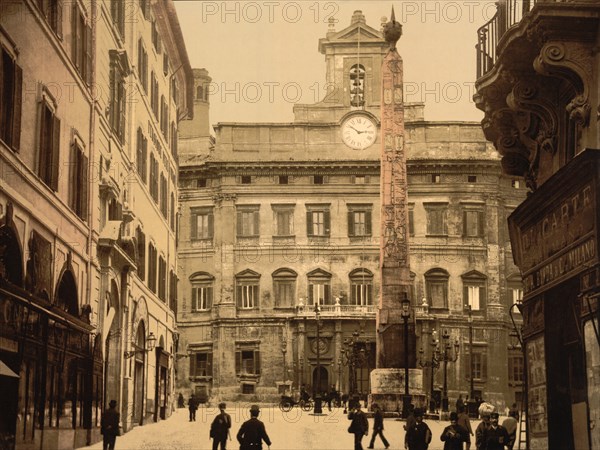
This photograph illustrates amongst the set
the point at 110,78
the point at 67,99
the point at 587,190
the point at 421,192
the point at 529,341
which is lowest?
the point at 529,341

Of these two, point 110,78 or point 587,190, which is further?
point 110,78

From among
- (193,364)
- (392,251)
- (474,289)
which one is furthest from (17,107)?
(474,289)

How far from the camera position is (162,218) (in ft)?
115

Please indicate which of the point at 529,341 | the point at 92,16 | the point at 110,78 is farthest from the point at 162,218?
the point at 529,341

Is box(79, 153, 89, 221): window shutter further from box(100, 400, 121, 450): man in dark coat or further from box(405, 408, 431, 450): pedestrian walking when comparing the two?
box(405, 408, 431, 450): pedestrian walking

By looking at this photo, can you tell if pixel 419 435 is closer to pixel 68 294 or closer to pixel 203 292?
pixel 68 294

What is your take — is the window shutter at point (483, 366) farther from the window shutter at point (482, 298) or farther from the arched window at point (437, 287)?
the arched window at point (437, 287)

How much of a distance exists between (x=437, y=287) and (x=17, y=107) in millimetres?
42467

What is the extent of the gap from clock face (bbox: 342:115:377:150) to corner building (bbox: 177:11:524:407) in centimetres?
7

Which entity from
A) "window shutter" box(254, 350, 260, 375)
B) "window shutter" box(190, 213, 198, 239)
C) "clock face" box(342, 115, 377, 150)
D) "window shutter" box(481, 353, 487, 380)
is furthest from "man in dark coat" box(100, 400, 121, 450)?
"window shutter" box(190, 213, 198, 239)

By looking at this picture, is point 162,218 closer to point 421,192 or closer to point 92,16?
point 92,16

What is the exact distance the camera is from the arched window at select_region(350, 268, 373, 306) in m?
56.3

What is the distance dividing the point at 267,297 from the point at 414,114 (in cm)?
1177

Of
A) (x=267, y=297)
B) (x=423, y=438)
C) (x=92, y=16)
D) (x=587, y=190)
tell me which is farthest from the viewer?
(x=267, y=297)
